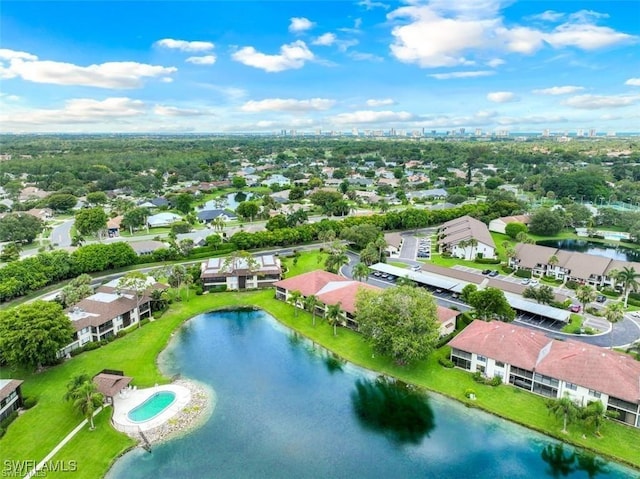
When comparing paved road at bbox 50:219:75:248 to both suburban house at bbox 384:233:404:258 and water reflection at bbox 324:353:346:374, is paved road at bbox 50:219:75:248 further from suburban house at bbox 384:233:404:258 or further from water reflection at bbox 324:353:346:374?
water reflection at bbox 324:353:346:374

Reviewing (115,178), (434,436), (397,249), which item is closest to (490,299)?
(434,436)

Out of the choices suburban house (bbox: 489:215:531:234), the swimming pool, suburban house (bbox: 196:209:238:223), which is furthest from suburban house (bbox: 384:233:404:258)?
the swimming pool

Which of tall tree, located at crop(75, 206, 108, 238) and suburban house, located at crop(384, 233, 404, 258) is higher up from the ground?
tall tree, located at crop(75, 206, 108, 238)

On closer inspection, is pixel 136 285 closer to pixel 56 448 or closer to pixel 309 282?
pixel 309 282

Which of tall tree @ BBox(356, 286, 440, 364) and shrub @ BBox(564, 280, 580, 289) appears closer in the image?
tall tree @ BBox(356, 286, 440, 364)

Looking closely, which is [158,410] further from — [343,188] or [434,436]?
[343,188]

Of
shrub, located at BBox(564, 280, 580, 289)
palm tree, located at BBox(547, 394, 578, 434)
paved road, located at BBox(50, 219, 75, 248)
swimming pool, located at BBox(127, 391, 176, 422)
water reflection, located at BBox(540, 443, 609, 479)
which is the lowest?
water reflection, located at BBox(540, 443, 609, 479)

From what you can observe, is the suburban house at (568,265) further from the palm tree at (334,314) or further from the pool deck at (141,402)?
the pool deck at (141,402)
